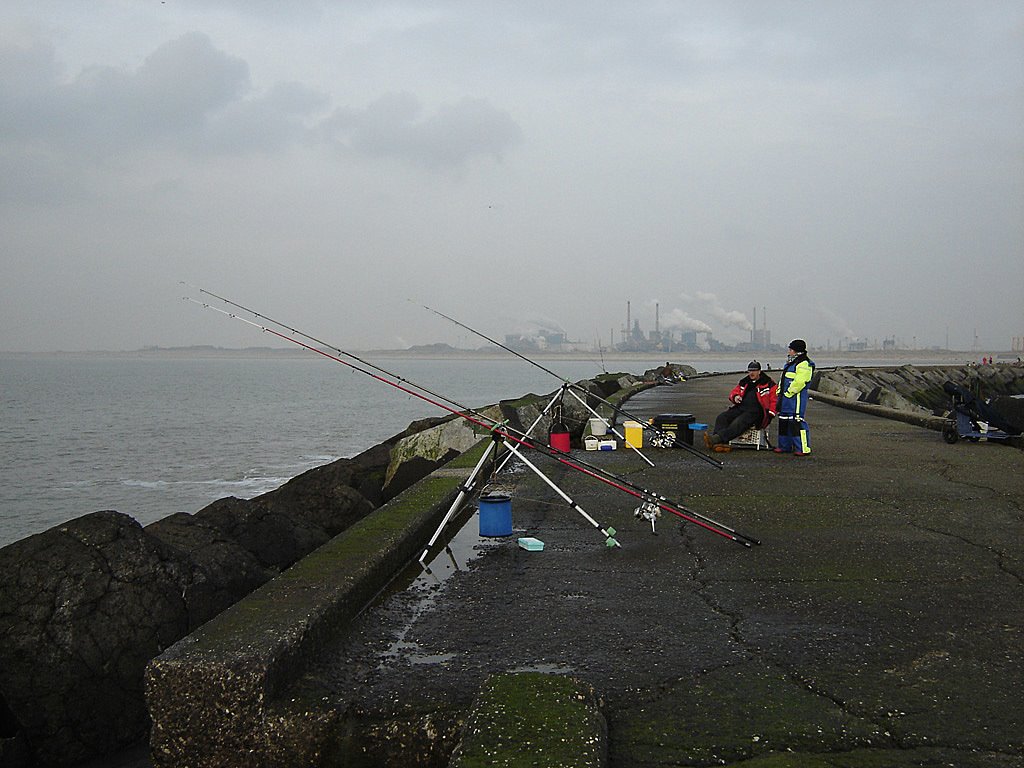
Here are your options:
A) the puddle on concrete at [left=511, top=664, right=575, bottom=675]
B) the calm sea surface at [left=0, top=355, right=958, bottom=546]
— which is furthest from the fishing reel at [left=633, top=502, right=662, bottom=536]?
the calm sea surface at [left=0, top=355, right=958, bottom=546]

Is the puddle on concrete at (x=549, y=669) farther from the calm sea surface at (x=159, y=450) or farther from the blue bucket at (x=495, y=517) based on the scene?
the calm sea surface at (x=159, y=450)

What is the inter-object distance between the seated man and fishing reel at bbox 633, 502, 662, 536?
509 cm

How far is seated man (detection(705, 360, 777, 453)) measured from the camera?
11664mm

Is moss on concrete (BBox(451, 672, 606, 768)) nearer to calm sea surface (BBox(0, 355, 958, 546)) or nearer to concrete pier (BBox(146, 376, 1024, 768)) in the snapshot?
concrete pier (BBox(146, 376, 1024, 768))

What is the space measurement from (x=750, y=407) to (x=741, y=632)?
773 centimetres

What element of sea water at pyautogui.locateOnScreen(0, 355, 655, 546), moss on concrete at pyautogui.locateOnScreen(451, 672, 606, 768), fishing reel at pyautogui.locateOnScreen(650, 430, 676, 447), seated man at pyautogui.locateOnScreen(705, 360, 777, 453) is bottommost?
sea water at pyautogui.locateOnScreen(0, 355, 655, 546)

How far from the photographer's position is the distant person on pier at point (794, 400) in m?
11.0

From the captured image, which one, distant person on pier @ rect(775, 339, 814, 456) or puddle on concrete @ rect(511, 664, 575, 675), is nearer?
puddle on concrete @ rect(511, 664, 575, 675)

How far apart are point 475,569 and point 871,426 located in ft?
40.6

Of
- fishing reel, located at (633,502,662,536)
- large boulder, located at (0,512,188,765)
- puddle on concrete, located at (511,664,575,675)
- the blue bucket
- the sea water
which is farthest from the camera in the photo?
the sea water

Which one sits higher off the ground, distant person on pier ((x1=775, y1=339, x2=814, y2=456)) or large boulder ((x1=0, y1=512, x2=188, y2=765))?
distant person on pier ((x1=775, y1=339, x2=814, y2=456))

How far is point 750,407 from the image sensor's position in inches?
462

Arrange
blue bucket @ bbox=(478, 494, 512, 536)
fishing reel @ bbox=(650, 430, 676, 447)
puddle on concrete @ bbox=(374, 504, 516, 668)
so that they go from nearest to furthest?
puddle on concrete @ bbox=(374, 504, 516, 668) → blue bucket @ bbox=(478, 494, 512, 536) → fishing reel @ bbox=(650, 430, 676, 447)

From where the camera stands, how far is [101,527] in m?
5.32
